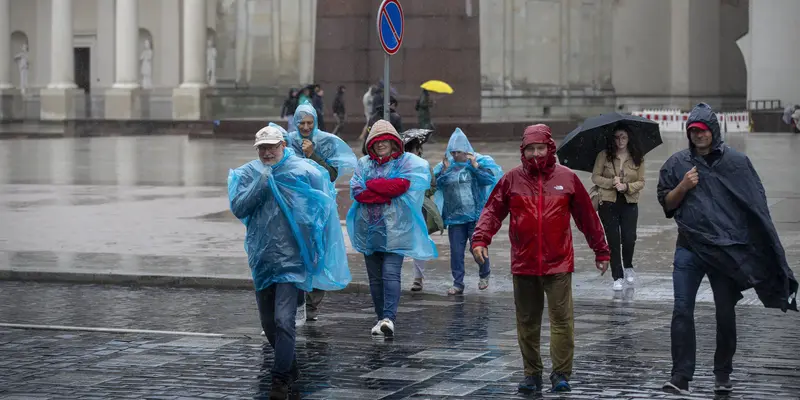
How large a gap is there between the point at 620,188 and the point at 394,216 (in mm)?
2793

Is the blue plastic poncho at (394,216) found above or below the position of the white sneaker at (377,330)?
above

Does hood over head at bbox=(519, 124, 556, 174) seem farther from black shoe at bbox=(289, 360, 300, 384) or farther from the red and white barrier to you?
the red and white barrier

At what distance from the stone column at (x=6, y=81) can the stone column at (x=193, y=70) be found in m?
8.97

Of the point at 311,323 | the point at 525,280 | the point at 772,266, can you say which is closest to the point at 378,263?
the point at 311,323

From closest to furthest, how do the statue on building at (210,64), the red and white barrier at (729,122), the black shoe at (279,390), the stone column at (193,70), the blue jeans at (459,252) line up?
the black shoe at (279,390)
the blue jeans at (459,252)
the red and white barrier at (729,122)
the stone column at (193,70)
the statue on building at (210,64)

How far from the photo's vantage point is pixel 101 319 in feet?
37.2

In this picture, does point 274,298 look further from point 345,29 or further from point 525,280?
point 345,29

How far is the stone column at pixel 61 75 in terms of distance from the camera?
6419 cm

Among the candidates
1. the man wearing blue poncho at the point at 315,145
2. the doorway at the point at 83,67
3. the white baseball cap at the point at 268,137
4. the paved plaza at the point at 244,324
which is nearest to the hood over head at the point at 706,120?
the paved plaza at the point at 244,324

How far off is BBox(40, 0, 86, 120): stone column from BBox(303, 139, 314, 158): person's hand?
53.3 metres

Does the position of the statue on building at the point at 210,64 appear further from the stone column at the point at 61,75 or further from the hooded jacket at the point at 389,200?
the hooded jacket at the point at 389,200

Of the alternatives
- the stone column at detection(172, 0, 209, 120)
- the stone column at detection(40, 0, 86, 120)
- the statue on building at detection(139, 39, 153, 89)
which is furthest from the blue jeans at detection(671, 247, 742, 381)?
the statue on building at detection(139, 39, 153, 89)

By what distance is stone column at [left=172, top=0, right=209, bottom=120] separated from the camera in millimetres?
61562

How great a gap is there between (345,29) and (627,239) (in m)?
18.7
